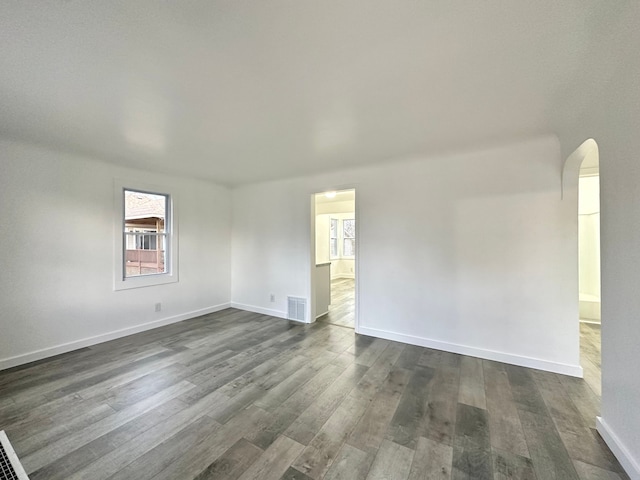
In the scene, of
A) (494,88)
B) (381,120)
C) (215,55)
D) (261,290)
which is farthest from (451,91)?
(261,290)

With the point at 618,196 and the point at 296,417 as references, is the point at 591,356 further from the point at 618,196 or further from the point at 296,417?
the point at 296,417

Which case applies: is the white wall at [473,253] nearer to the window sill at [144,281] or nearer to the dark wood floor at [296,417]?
the dark wood floor at [296,417]

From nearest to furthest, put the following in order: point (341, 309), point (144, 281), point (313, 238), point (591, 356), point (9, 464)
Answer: point (9, 464) → point (591, 356) → point (144, 281) → point (313, 238) → point (341, 309)

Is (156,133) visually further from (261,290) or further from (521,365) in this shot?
(521,365)

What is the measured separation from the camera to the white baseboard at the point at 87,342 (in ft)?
9.31

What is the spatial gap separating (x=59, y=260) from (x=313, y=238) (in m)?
3.34

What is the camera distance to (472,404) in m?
2.17

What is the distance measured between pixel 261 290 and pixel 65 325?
106 inches

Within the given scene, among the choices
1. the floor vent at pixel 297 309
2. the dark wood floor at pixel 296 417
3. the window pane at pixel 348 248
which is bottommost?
the dark wood floor at pixel 296 417

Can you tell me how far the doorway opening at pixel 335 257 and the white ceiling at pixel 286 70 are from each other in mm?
1954

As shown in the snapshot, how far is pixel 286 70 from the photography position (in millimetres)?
1650

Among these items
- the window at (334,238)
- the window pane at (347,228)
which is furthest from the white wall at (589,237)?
the window at (334,238)

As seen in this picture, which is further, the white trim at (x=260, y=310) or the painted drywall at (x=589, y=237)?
the white trim at (x=260, y=310)

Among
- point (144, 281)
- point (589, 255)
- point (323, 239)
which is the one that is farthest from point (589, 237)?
point (144, 281)
